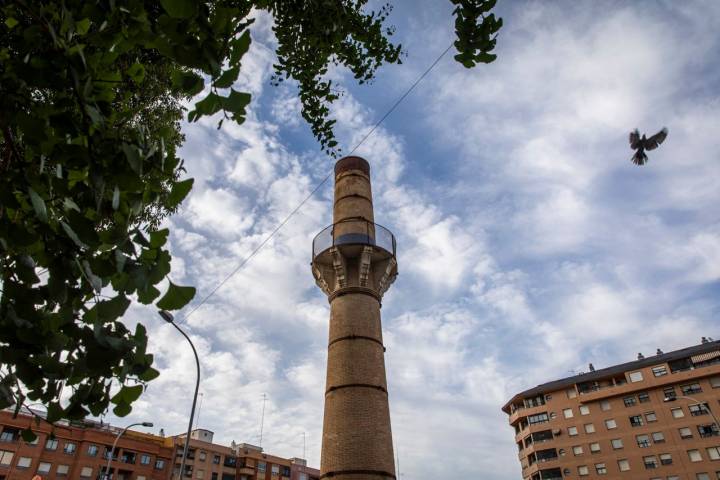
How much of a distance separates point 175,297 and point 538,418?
64.2 m

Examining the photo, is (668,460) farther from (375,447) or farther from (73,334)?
(73,334)

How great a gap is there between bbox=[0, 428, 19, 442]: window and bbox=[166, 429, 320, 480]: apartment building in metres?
15.0

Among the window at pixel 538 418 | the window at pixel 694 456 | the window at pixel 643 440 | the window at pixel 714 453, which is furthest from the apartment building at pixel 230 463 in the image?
the window at pixel 714 453

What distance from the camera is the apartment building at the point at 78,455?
43.2 meters

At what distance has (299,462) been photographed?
227 ft

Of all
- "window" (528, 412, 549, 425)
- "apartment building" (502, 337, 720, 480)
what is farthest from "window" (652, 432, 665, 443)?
"window" (528, 412, 549, 425)

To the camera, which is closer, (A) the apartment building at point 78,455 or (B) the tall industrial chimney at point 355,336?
(B) the tall industrial chimney at point 355,336

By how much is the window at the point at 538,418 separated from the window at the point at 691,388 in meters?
14.7

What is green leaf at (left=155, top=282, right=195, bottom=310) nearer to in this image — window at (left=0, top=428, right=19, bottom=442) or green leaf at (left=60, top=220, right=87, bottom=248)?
green leaf at (left=60, top=220, right=87, bottom=248)

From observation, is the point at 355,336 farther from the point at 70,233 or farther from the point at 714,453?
the point at 714,453

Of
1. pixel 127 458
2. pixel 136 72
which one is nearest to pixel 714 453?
pixel 136 72

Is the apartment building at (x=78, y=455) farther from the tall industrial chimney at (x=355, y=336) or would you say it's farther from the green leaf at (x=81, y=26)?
the green leaf at (x=81, y=26)

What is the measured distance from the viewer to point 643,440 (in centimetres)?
4891

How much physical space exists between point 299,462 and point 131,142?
245 feet
